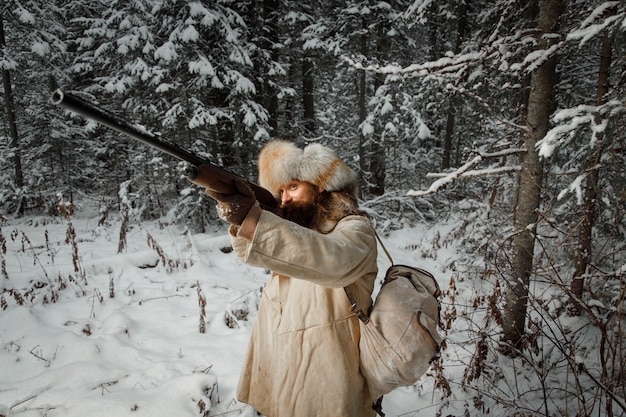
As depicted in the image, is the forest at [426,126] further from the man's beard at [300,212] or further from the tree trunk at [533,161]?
the man's beard at [300,212]

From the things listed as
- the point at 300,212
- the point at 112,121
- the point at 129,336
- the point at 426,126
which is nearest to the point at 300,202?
the point at 300,212

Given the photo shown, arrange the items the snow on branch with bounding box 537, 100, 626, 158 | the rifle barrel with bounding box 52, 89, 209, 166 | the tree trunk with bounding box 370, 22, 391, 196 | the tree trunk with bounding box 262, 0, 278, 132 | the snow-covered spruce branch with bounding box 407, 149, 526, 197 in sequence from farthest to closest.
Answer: the tree trunk with bounding box 262, 0, 278, 132 → the tree trunk with bounding box 370, 22, 391, 196 → the snow-covered spruce branch with bounding box 407, 149, 526, 197 → the snow on branch with bounding box 537, 100, 626, 158 → the rifle barrel with bounding box 52, 89, 209, 166

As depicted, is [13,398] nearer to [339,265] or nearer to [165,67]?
[339,265]

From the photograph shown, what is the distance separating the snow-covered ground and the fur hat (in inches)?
90.8

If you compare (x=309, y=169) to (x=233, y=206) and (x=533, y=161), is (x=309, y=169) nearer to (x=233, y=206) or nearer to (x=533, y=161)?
(x=233, y=206)

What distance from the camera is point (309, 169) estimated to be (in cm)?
194

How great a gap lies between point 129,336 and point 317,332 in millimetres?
3159

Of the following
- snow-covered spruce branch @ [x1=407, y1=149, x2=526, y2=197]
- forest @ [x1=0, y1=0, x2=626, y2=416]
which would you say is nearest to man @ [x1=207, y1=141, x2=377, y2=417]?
forest @ [x1=0, y1=0, x2=626, y2=416]

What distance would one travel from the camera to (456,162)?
680 inches

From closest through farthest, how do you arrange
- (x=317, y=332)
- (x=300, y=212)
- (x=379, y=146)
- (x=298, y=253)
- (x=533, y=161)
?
(x=298, y=253), (x=317, y=332), (x=300, y=212), (x=533, y=161), (x=379, y=146)

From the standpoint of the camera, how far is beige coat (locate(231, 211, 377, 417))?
1.33 metres

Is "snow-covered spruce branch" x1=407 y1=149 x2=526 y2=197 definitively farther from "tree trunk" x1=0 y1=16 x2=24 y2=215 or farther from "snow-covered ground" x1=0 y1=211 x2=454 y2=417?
"tree trunk" x1=0 y1=16 x2=24 y2=215

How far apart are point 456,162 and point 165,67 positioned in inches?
594

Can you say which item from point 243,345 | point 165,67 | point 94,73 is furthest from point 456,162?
point 94,73
